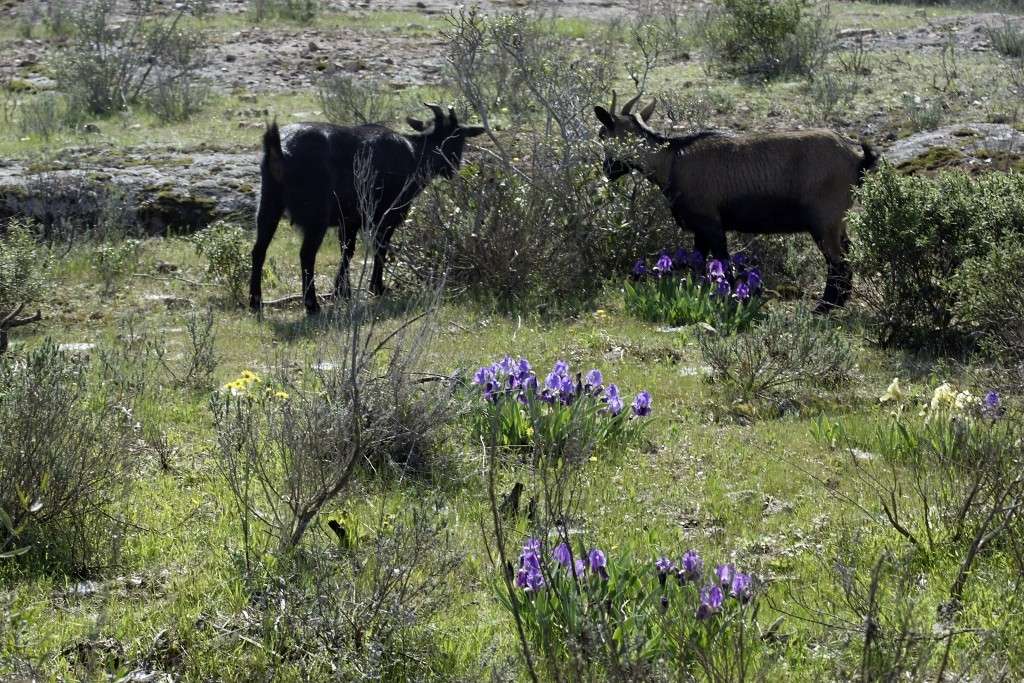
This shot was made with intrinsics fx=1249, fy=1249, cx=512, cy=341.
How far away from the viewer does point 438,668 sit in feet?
13.0

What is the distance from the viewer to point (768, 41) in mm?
18719

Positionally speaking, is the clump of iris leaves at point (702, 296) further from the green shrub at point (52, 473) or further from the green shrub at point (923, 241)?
the green shrub at point (52, 473)

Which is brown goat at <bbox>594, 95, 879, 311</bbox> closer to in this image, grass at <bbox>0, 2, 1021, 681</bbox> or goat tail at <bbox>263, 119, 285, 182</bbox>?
grass at <bbox>0, 2, 1021, 681</bbox>

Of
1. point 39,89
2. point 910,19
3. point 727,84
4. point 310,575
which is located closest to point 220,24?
point 39,89

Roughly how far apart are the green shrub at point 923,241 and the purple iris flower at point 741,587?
16.4 feet

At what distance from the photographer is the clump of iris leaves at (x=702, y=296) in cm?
854

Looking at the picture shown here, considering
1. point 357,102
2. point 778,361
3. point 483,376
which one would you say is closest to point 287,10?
point 357,102

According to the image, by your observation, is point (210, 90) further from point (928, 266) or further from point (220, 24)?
point (928, 266)

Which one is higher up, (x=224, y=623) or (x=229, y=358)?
(x=224, y=623)

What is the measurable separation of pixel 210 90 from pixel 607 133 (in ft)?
33.3

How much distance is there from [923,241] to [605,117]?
3.13 metres

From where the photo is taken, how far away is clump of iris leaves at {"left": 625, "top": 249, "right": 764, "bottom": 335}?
8539mm

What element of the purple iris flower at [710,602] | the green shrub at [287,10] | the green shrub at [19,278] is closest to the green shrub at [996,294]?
the purple iris flower at [710,602]

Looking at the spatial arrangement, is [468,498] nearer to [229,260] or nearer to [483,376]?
[483,376]
